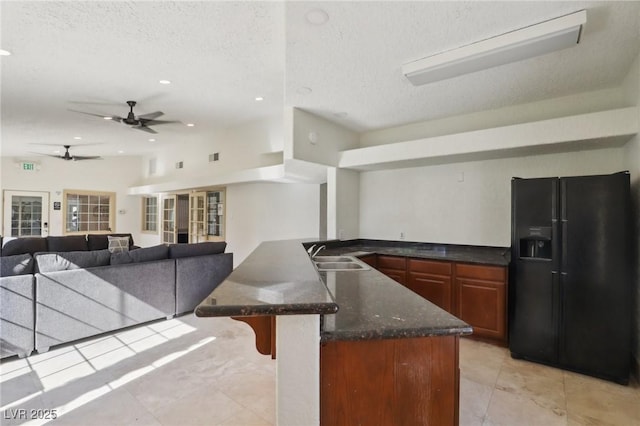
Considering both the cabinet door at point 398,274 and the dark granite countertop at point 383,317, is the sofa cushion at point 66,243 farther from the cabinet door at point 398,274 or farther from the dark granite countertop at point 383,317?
the dark granite countertop at point 383,317

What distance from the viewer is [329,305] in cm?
94

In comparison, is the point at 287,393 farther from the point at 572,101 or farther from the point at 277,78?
the point at 572,101

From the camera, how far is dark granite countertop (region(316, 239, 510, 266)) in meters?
3.26

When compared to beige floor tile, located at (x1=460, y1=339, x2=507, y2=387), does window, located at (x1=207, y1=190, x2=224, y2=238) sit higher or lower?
higher

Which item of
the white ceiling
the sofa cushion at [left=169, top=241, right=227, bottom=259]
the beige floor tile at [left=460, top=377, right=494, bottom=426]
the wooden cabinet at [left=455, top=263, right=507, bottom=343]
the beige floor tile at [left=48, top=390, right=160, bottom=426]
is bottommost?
the beige floor tile at [left=48, top=390, right=160, bottom=426]

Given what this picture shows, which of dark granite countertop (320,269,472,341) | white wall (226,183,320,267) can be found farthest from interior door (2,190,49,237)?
dark granite countertop (320,269,472,341)

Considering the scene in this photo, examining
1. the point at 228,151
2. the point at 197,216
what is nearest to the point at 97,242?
the point at 197,216

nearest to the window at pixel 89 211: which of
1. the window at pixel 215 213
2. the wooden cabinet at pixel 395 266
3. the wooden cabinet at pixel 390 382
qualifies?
the window at pixel 215 213

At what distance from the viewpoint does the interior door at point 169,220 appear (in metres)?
7.74

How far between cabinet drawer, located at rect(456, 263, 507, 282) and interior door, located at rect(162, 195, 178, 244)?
22.3 ft

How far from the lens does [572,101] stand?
3162 mm

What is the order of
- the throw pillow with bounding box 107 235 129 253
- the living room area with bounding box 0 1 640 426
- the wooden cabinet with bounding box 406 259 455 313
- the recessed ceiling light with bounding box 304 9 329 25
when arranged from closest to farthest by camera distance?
the recessed ceiling light with bounding box 304 9 329 25
the living room area with bounding box 0 1 640 426
the wooden cabinet with bounding box 406 259 455 313
the throw pillow with bounding box 107 235 129 253

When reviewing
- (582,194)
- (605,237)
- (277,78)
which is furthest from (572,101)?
(277,78)

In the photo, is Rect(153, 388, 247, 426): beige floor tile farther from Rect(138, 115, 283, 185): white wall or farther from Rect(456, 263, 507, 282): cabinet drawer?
Rect(138, 115, 283, 185): white wall
